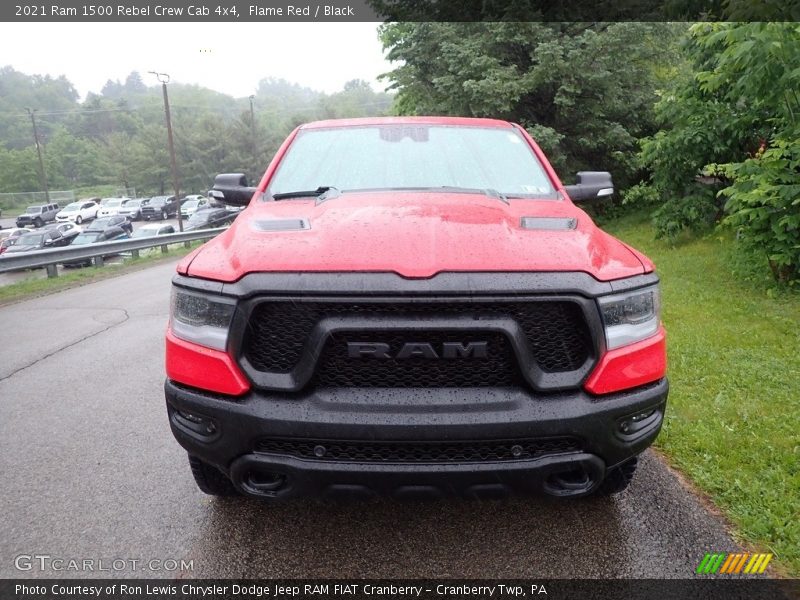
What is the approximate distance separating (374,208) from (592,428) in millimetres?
1306

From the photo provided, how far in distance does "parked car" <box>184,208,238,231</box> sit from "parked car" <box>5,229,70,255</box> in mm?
8009

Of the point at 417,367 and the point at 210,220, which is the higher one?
the point at 417,367

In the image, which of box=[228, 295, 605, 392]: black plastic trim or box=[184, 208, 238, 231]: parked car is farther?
box=[184, 208, 238, 231]: parked car

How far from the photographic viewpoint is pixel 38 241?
75.2ft

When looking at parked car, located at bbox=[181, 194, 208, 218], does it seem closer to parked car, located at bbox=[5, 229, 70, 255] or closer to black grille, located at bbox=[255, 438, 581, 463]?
parked car, located at bbox=[5, 229, 70, 255]

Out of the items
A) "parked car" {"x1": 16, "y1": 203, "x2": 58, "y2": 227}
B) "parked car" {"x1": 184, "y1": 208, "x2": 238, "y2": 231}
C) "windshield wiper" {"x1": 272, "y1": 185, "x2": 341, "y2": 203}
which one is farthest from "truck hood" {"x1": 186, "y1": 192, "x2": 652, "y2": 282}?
"parked car" {"x1": 16, "y1": 203, "x2": 58, "y2": 227}

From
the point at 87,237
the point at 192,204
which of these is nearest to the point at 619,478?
the point at 87,237

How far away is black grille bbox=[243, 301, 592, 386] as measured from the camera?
186 centimetres

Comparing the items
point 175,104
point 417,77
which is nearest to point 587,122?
point 417,77

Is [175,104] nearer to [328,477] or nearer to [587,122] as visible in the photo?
[587,122]

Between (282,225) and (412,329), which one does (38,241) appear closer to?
(282,225)

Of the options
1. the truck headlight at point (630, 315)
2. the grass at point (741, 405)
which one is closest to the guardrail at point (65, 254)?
the grass at point (741, 405)

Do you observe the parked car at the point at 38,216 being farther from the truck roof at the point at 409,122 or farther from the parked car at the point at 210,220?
the truck roof at the point at 409,122

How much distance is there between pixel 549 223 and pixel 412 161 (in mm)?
1225
